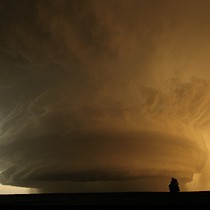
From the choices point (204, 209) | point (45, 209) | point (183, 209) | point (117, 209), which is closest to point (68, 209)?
point (45, 209)

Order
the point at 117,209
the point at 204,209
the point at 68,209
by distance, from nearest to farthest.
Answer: the point at 204,209 < the point at 117,209 < the point at 68,209

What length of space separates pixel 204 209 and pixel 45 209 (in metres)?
38.7

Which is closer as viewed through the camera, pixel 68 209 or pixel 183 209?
pixel 183 209

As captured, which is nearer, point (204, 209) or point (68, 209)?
point (204, 209)

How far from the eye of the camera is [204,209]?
63469 mm

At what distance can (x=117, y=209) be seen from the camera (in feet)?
226

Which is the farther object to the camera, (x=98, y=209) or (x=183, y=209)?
(x=98, y=209)

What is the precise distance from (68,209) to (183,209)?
30.4 metres

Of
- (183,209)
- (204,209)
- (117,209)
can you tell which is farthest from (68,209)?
(204,209)

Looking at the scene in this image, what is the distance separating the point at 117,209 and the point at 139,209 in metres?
5.96

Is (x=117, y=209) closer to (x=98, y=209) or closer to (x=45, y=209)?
(x=98, y=209)

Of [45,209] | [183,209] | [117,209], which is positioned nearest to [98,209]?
[117,209]

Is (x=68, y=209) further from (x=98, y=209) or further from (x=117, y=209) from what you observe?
(x=117, y=209)

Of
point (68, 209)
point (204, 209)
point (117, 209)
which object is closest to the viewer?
point (204, 209)
